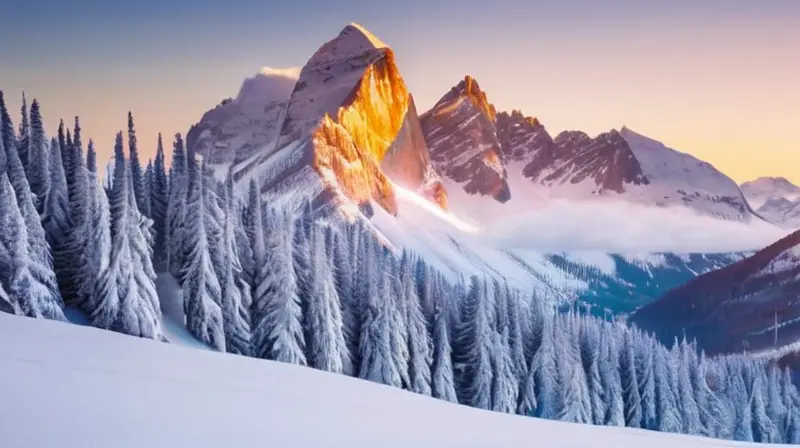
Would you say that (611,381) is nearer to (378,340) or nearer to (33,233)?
(378,340)

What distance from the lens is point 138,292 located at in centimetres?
4469

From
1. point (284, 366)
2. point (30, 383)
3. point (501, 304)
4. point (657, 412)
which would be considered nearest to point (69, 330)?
point (284, 366)

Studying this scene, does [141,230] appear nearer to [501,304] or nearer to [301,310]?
[301,310]

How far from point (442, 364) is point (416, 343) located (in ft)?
13.1

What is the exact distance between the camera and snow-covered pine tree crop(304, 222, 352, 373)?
6022 centimetres

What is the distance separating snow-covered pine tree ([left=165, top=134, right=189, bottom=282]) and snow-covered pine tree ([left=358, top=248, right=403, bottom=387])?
17777mm

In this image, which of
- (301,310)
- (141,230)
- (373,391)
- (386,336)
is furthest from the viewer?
(386,336)

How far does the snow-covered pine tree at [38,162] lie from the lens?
47781 mm

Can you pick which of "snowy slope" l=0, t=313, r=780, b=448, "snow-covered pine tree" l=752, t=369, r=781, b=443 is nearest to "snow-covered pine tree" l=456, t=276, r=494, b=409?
"snow-covered pine tree" l=752, t=369, r=781, b=443

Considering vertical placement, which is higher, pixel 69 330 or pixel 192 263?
pixel 192 263

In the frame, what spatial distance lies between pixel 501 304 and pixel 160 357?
6527 centimetres

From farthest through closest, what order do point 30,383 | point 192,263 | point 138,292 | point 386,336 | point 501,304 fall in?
point 501,304, point 386,336, point 192,263, point 138,292, point 30,383

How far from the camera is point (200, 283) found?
51625 millimetres

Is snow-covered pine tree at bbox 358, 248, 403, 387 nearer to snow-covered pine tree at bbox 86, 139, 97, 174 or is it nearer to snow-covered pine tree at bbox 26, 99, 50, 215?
snow-covered pine tree at bbox 86, 139, 97, 174
